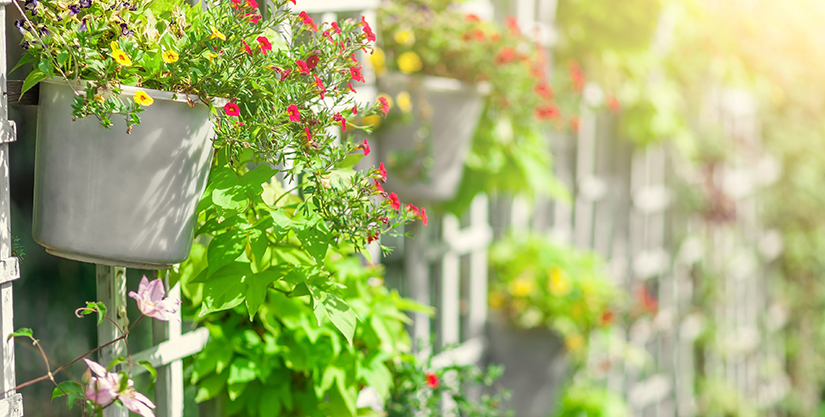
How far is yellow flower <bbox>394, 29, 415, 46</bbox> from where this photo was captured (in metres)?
2.16

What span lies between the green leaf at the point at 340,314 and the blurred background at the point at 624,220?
0.54 meters

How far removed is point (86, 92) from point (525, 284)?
2.21m

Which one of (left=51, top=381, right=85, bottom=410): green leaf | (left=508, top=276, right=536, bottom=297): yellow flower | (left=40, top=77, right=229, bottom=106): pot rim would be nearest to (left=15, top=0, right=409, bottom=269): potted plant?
(left=40, top=77, right=229, bottom=106): pot rim

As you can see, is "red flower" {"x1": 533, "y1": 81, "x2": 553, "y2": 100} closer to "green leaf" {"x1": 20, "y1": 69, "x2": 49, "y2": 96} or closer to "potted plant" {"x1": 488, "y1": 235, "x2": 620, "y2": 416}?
"potted plant" {"x1": 488, "y1": 235, "x2": 620, "y2": 416}

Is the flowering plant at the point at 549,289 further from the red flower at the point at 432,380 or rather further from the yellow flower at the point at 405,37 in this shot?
the yellow flower at the point at 405,37

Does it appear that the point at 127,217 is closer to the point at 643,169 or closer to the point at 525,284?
the point at 525,284

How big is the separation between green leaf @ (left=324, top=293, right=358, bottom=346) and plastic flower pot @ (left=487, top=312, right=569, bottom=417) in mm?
1807

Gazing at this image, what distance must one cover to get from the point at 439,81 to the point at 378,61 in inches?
8.3

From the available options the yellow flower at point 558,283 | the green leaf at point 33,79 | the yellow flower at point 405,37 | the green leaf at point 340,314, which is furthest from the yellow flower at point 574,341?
the green leaf at point 33,79

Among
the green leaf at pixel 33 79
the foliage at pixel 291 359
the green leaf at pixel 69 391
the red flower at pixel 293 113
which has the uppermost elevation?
the green leaf at pixel 33 79

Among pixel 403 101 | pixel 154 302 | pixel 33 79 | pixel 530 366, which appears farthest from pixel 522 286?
pixel 33 79

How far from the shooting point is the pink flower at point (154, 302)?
1209mm

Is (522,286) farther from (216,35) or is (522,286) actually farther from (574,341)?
(216,35)

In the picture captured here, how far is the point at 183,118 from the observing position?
1.18 m
